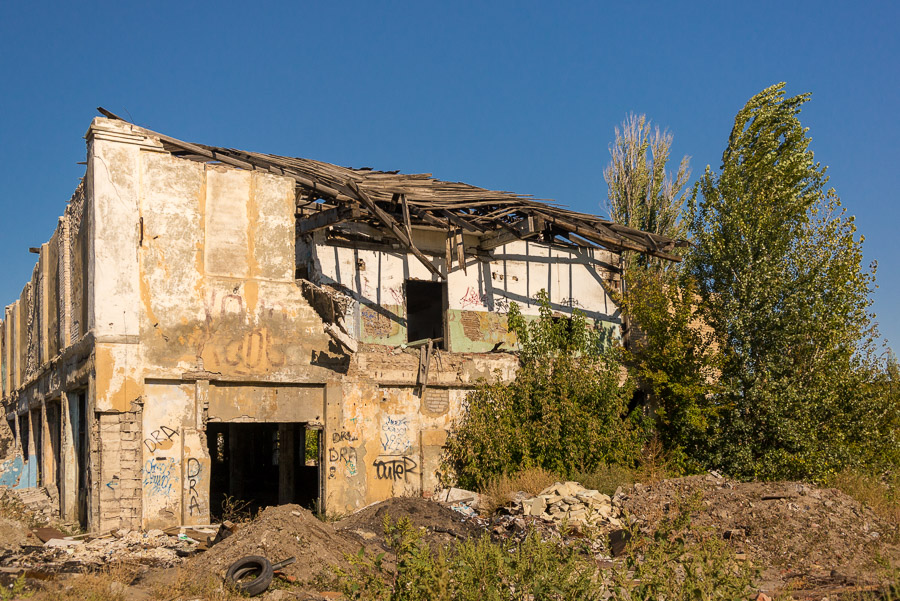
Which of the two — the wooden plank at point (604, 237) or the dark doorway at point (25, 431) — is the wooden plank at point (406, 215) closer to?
the wooden plank at point (604, 237)

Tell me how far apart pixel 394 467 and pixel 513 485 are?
86.6 inches

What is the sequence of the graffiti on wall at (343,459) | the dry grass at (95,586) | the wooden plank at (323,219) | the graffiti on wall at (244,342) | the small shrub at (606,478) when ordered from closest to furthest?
the dry grass at (95,586), the graffiti on wall at (244,342), the graffiti on wall at (343,459), the small shrub at (606,478), the wooden plank at (323,219)

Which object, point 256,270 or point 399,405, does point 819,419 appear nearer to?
point 399,405

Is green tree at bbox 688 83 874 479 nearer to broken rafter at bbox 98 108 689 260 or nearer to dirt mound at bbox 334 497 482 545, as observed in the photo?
broken rafter at bbox 98 108 689 260

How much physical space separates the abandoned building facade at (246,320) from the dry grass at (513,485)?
49.6 inches

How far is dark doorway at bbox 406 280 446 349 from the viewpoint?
2028 centimetres

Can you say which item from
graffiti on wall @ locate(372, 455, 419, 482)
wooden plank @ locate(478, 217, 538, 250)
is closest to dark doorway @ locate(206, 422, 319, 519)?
graffiti on wall @ locate(372, 455, 419, 482)

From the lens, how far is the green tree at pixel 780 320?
16.9 metres

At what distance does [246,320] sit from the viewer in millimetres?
13617

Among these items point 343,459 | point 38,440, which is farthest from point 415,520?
point 38,440

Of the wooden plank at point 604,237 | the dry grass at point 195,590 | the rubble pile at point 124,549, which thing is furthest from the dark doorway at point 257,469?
the dry grass at point 195,590

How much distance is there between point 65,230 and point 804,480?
605 inches

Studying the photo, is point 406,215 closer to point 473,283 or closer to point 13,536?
point 473,283

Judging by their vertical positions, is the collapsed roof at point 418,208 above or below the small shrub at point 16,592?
above
